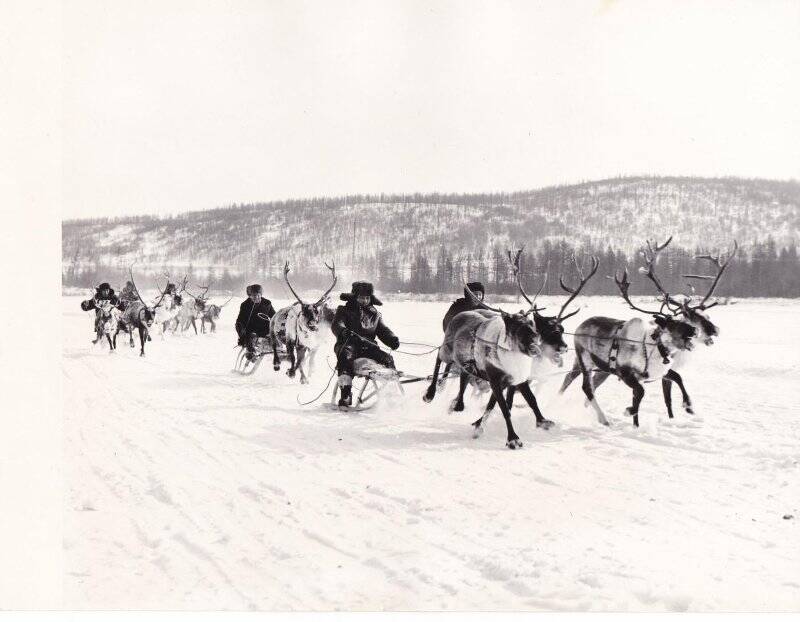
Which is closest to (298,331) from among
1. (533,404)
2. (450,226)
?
(450,226)

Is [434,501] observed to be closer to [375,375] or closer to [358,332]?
[375,375]

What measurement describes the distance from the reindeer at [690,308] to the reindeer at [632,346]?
18mm

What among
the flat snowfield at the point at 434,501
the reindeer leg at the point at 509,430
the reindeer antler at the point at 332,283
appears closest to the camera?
the flat snowfield at the point at 434,501

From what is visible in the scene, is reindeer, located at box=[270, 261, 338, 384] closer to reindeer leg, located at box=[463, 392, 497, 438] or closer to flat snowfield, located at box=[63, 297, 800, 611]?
flat snowfield, located at box=[63, 297, 800, 611]

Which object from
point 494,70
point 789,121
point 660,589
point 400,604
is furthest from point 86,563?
point 789,121

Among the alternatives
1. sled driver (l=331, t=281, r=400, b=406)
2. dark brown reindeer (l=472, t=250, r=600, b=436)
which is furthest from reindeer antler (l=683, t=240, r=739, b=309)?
sled driver (l=331, t=281, r=400, b=406)

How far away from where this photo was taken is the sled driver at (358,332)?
620cm

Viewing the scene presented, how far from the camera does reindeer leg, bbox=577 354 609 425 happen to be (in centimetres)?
545

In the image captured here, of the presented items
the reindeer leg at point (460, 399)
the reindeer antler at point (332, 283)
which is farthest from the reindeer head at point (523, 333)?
the reindeer antler at point (332, 283)

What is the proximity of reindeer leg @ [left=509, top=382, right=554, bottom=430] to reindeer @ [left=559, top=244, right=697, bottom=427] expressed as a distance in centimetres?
58

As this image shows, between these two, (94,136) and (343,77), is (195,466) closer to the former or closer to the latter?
(94,136)

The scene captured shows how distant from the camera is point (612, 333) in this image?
5.68m

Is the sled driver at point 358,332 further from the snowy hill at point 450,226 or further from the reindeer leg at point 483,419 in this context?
the reindeer leg at point 483,419

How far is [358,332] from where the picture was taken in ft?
20.4
